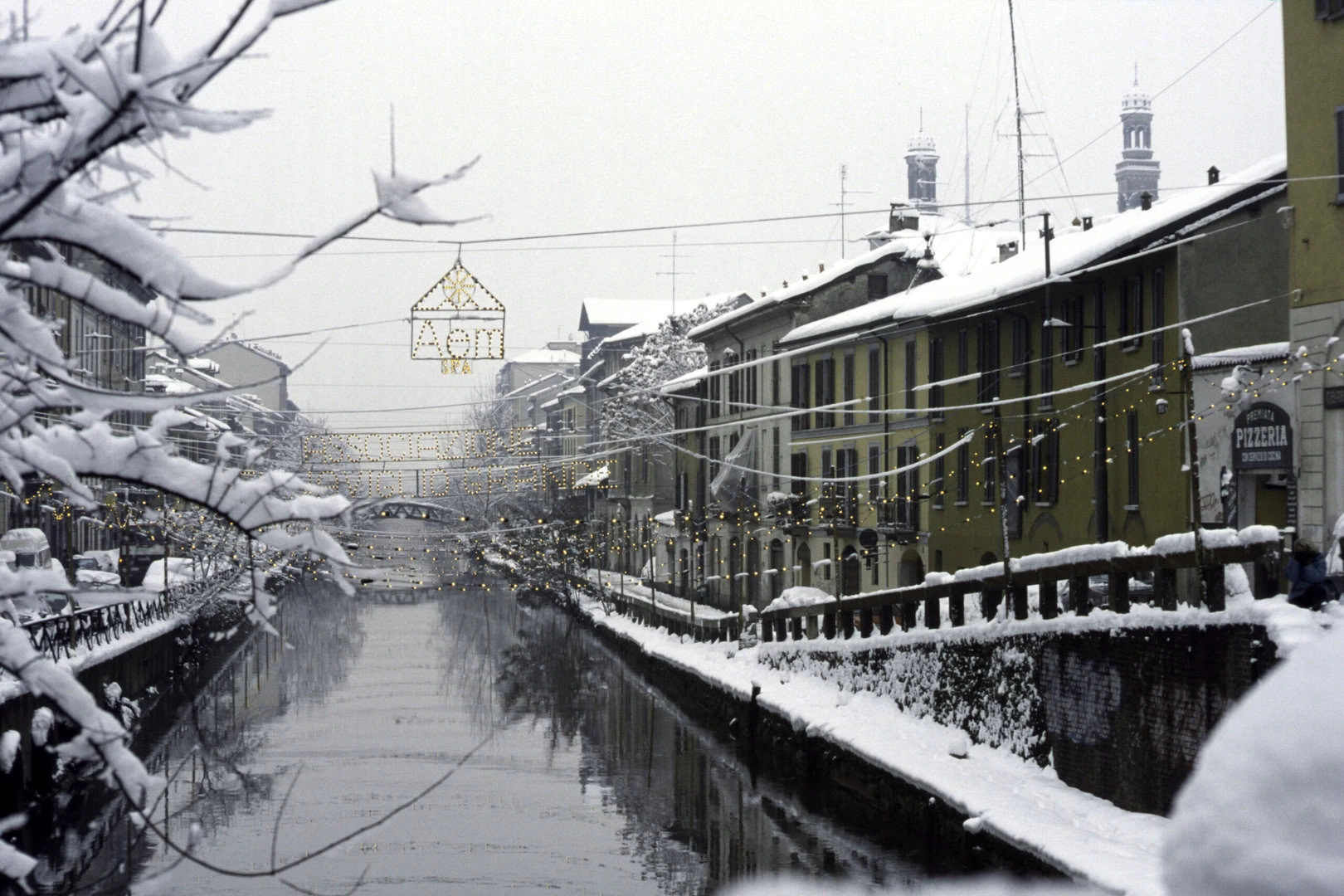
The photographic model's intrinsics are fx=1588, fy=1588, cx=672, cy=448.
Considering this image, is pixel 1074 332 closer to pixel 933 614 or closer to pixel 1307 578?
pixel 933 614

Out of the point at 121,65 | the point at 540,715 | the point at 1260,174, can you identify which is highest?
the point at 1260,174

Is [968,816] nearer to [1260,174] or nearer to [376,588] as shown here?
[1260,174]

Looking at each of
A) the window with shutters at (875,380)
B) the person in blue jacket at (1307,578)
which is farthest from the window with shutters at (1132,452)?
the person in blue jacket at (1307,578)

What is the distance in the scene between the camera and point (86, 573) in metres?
43.7

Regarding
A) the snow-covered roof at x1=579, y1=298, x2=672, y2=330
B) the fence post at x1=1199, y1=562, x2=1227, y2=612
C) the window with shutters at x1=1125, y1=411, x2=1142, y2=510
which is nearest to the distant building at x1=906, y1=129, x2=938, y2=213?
the snow-covered roof at x1=579, y1=298, x2=672, y2=330

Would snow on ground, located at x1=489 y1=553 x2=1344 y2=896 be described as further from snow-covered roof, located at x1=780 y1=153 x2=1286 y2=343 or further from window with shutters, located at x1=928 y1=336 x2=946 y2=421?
window with shutters, located at x1=928 y1=336 x2=946 y2=421

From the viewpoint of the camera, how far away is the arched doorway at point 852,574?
147ft

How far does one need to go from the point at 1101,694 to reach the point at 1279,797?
17.5 metres

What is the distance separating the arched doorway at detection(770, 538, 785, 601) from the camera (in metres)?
51.3

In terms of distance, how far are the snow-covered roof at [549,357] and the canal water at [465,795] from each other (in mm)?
90337

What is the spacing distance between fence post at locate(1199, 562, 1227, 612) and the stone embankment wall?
0.23 metres

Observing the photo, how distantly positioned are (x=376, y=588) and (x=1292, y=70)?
74.1 meters

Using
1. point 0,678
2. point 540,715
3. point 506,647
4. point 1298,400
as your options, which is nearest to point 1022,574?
point 1298,400

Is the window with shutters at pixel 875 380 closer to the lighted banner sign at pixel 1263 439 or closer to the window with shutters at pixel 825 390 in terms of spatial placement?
the window with shutters at pixel 825 390
